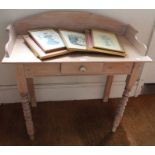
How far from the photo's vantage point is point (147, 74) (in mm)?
1839

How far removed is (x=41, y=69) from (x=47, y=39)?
0.19 meters

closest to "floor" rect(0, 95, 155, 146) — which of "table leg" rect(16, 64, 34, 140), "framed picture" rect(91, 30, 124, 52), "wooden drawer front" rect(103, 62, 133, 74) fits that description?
"table leg" rect(16, 64, 34, 140)

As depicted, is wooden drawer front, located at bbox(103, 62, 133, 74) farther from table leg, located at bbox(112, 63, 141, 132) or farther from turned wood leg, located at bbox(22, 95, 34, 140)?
turned wood leg, located at bbox(22, 95, 34, 140)

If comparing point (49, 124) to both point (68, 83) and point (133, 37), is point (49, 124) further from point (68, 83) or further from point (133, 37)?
point (133, 37)

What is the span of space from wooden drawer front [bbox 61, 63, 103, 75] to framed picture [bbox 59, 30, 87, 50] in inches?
3.8

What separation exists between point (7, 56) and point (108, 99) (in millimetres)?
1039

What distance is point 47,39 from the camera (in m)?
1.20

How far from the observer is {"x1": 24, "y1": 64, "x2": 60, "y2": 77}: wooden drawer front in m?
1.11

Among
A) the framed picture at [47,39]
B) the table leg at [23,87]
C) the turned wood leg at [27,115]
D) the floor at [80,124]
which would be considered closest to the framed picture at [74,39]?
the framed picture at [47,39]

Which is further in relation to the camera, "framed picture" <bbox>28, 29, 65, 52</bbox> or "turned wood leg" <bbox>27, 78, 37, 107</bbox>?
"turned wood leg" <bbox>27, 78, 37, 107</bbox>

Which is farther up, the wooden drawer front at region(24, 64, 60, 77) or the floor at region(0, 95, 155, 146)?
the wooden drawer front at region(24, 64, 60, 77)

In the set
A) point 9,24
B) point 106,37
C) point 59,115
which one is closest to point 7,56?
point 9,24

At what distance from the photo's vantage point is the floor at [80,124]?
4.79 ft

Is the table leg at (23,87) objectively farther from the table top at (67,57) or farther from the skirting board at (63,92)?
the skirting board at (63,92)
